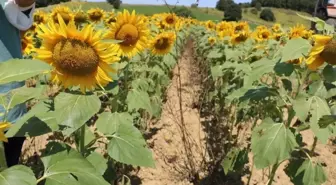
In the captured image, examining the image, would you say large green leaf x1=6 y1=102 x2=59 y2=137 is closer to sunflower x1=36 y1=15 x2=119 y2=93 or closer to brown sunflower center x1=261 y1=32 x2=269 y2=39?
sunflower x1=36 y1=15 x2=119 y2=93

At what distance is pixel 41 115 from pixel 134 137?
0.41 metres

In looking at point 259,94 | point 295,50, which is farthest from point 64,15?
point 295,50

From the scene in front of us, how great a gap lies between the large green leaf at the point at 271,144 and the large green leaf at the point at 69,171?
0.96 meters

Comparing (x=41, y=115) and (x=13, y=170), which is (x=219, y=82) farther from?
(x=13, y=170)

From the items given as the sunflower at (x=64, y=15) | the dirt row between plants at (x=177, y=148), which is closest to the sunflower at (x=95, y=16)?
the sunflower at (x=64, y=15)

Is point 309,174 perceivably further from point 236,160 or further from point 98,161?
point 98,161

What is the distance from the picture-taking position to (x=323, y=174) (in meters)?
2.20

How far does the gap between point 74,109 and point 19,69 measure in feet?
0.93

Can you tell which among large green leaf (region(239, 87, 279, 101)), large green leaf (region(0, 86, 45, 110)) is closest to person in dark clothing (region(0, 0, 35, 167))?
large green leaf (region(0, 86, 45, 110))

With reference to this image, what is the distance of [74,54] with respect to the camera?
60.2 inches

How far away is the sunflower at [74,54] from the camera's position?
5.04 ft

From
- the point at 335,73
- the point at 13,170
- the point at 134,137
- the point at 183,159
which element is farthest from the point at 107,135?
the point at 183,159

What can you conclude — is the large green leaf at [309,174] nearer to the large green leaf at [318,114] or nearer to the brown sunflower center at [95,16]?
the large green leaf at [318,114]

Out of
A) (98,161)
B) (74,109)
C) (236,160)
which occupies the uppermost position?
(74,109)
